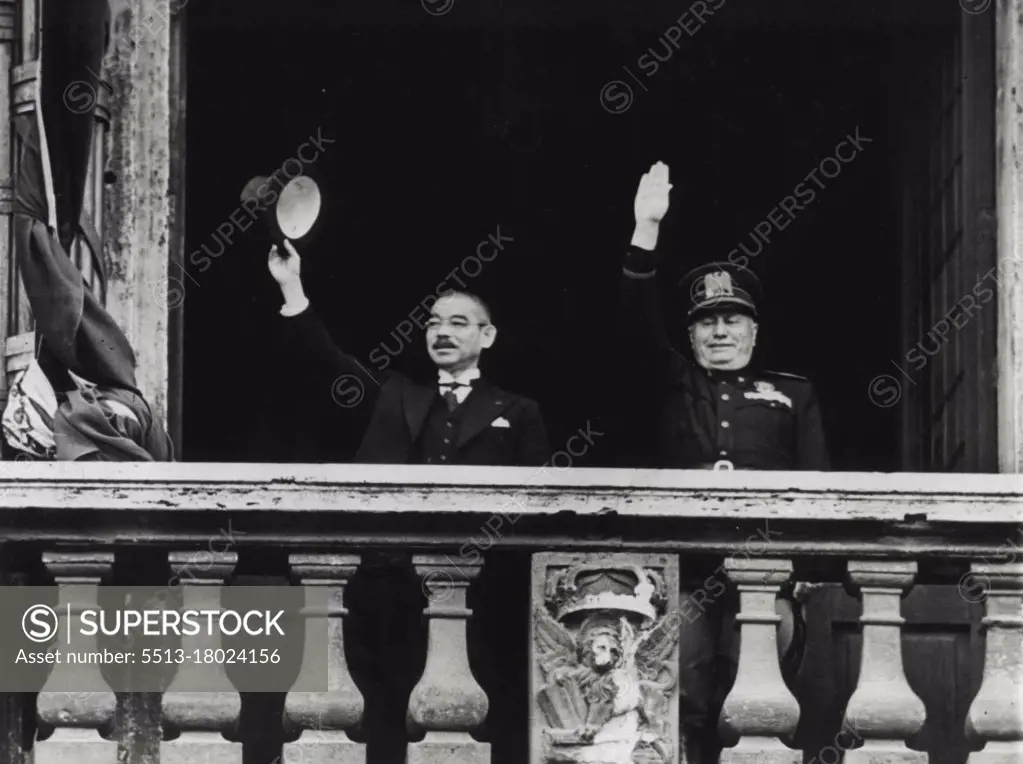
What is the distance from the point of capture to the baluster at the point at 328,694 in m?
7.61

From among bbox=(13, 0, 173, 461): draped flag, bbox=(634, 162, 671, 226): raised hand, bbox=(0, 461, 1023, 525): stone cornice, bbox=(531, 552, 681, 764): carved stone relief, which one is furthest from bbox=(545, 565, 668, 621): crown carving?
bbox=(634, 162, 671, 226): raised hand

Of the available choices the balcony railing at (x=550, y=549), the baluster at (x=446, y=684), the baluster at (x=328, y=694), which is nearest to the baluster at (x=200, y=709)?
the balcony railing at (x=550, y=549)

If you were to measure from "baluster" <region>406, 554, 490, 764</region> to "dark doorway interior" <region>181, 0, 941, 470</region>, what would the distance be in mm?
3070

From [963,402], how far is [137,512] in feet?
9.45

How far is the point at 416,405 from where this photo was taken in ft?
30.5

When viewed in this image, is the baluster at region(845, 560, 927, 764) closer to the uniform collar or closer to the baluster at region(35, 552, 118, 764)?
the uniform collar

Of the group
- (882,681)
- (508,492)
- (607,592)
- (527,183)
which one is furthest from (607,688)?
(527,183)

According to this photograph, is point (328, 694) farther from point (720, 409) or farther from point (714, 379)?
point (714, 379)

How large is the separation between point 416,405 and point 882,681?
7.24 feet

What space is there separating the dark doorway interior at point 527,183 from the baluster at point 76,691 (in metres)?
3.02

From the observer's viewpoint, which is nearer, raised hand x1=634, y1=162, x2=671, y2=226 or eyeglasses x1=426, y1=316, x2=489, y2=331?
raised hand x1=634, y1=162, x2=671, y2=226

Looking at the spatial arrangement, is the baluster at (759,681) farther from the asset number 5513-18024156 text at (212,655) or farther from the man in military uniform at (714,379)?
the asset number 5513-18024156 text at (212,655)

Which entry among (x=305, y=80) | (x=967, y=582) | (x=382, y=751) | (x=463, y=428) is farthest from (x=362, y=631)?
(x=305, y=80)

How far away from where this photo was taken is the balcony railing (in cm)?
766
